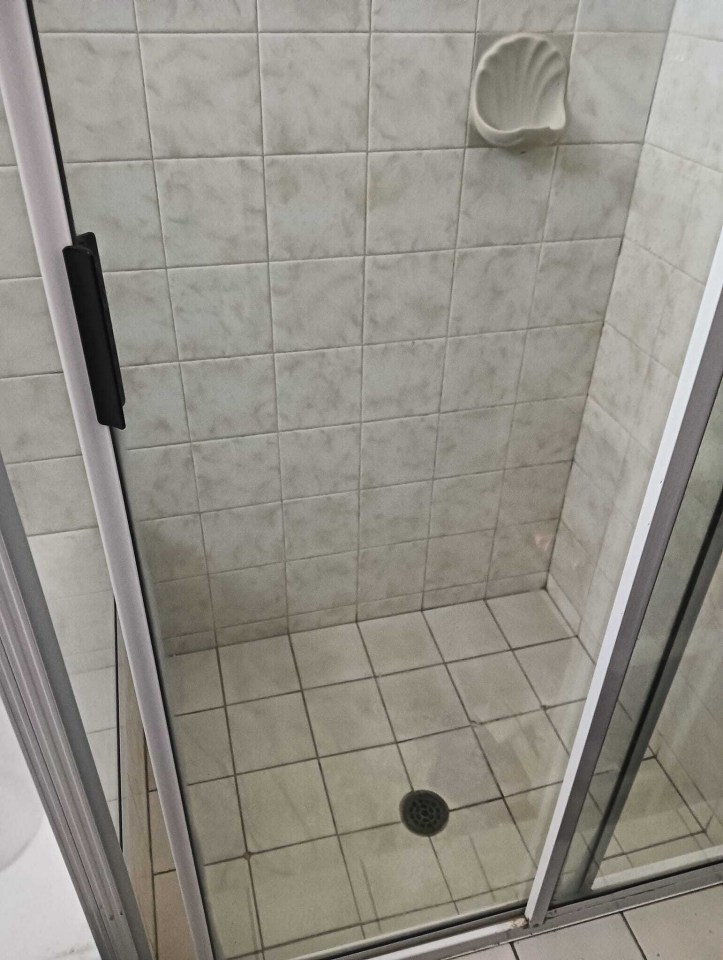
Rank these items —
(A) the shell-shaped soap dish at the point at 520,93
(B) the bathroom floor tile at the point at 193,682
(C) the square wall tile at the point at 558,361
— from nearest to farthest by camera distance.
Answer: (B) the bathroom floor tile at the point at 193,682 < (A) the shell-shaped soap dish at the point at 520,93 < (C) the square wall tile at the point at 558,361

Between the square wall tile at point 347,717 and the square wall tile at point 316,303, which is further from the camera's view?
the square wall tile at point 347,717

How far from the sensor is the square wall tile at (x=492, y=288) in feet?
4.51

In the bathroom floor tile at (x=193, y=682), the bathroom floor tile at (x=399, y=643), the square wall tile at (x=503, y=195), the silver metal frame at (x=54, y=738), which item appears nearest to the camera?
the silver metal frame at (x=54, y=738)

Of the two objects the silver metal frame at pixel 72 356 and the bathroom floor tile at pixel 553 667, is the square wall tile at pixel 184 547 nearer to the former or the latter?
the silver metal frame at pixel 72 356

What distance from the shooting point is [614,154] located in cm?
129

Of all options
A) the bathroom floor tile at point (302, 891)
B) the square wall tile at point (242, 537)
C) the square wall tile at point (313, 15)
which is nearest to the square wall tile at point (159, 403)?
the square wall tile at point (242, 537)

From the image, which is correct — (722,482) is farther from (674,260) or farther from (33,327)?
(33,327)

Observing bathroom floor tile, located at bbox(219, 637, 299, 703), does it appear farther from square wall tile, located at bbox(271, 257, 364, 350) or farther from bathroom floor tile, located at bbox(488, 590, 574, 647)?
square wall tile, located at bbox(271, 257, 364, 350)

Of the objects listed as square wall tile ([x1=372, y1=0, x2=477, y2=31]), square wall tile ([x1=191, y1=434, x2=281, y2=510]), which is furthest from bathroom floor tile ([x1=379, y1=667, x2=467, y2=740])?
square wall tile ([x1=372, y1=0, x2=477, y2=31])

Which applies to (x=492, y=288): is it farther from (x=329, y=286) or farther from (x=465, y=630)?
(x=465, y=630)

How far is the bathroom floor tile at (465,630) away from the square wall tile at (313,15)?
4.11 feet

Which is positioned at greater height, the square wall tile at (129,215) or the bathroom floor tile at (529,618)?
the square wall tile at (129,215)

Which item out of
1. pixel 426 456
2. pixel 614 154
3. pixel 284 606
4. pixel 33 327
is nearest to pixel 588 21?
pixel 614 154

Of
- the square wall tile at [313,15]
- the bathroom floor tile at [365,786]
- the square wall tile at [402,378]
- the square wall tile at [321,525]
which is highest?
the square wall tile at [313,15]
